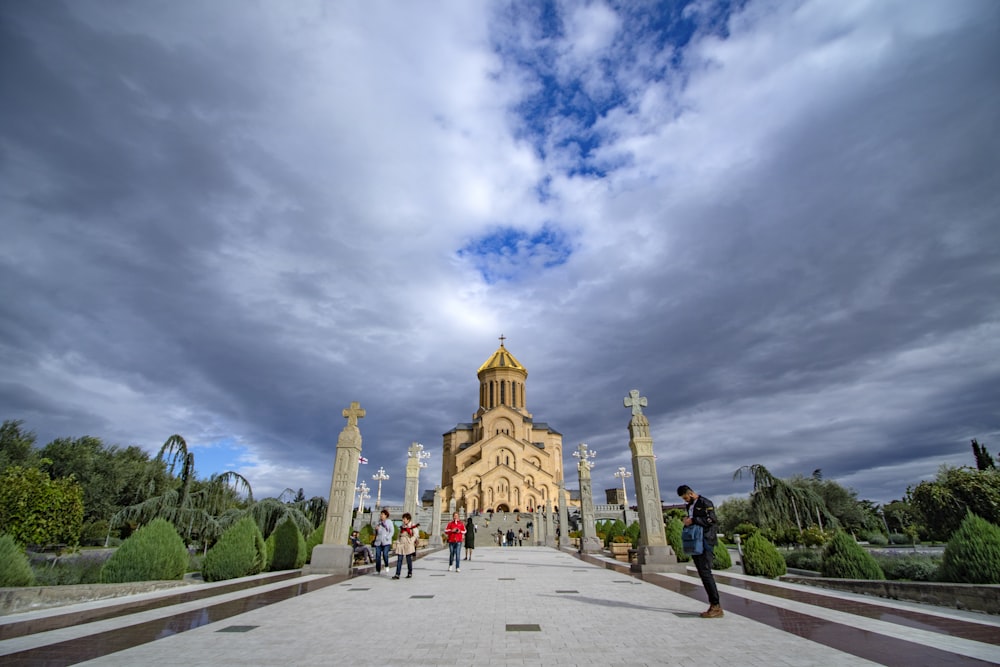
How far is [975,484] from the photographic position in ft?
73.5

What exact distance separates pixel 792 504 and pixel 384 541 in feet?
74.3

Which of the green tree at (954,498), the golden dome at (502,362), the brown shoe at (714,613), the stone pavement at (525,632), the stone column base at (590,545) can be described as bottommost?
the stone pavement at (525,632)

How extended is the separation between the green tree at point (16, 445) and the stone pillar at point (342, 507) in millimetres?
29048

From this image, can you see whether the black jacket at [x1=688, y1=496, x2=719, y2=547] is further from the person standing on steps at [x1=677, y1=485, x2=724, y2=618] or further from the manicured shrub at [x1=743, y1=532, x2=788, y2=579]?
the manicured shrub at [x1=743, y1=532, x2=788, y2=579]

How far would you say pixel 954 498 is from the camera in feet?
74.7

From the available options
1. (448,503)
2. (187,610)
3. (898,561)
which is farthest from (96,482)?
(898,561)

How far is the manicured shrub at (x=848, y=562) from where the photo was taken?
944 cm

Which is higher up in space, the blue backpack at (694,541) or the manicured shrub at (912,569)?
the blue backpack at (694,541)

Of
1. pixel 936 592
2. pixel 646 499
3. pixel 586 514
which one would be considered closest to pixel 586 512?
pixel 586 514

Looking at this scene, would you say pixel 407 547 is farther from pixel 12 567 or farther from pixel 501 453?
pixel 501 453

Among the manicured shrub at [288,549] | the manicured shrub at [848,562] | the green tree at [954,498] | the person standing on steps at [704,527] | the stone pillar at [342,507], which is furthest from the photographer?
the green tree at [954,498]

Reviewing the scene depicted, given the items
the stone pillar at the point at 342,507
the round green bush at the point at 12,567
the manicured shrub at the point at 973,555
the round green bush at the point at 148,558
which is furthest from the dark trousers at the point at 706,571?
the round green bush at the point at 12,567

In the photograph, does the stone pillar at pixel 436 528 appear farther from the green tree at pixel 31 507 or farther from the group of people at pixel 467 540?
the green tree at pixel 31 507

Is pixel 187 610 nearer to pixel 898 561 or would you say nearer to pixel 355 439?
pixel 355 439
